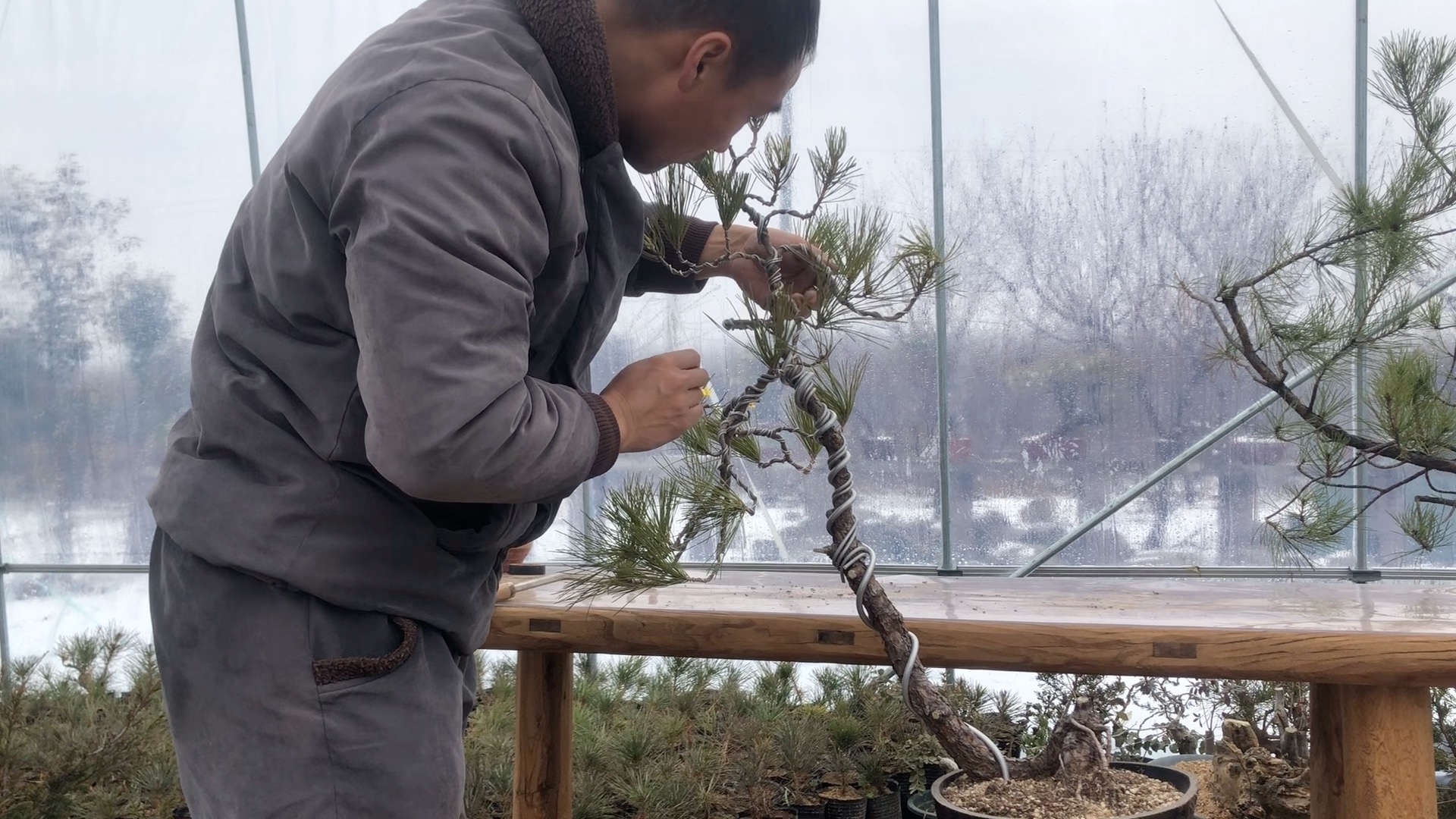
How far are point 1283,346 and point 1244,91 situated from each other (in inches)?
39.4

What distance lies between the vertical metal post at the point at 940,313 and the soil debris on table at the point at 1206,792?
0.74 meters

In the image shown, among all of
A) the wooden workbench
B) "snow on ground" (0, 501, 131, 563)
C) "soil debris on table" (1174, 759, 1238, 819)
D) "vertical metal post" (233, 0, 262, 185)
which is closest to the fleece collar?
the wooden workbench

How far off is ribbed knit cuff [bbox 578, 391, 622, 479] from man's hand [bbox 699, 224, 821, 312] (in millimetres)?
412

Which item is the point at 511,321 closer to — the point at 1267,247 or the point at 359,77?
the point at 359,77

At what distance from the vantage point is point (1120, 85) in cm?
257

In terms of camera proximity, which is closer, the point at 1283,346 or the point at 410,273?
the point at 410,273

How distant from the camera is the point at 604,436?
77cm

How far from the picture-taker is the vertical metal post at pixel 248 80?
297 cm

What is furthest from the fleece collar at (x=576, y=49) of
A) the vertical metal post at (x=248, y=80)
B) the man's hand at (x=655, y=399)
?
the vertical metal post at (x=248, y=80)

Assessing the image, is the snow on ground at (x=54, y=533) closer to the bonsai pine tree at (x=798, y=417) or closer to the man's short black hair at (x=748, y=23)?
the bonsai pine tree at (x=798, y=417)

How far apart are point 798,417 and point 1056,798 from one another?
497 millimetres

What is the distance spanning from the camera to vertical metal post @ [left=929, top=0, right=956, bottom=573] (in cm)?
262

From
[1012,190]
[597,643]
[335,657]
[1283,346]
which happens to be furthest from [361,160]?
[1012,190]

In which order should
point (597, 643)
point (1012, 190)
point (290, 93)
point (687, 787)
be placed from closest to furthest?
point (597, 643) → point (687, 787) → point (1012, 190) → point (290, 93)
